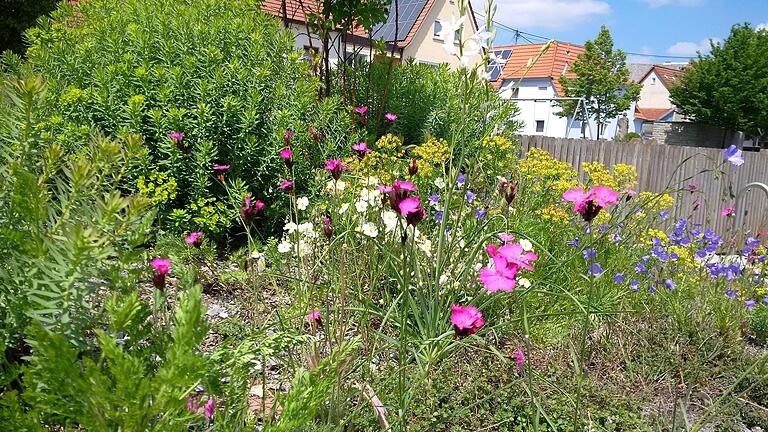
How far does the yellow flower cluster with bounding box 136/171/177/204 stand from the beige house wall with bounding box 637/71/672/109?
52.9 meters

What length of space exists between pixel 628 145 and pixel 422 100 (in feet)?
15.3

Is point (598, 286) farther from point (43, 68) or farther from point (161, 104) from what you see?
point (43, 68)

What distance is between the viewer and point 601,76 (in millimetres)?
33281

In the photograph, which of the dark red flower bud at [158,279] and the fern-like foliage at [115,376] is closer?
the fern-like foliage at [115,376]

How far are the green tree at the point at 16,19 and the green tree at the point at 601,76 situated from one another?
3025 cm

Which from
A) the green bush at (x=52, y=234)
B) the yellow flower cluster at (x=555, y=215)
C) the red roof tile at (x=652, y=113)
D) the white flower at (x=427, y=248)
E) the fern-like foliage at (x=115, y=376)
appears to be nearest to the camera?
the fern-like foliage at (x=115, y=376)

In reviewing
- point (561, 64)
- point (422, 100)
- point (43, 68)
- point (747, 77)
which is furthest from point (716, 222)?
point (561, 64)

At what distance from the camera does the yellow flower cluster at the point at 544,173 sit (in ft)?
14.8

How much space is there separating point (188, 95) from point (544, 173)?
2830mm

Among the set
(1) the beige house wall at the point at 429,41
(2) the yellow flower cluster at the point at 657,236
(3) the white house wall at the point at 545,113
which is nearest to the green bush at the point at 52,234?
(2) the yellow flower cluster at the point at 657,236

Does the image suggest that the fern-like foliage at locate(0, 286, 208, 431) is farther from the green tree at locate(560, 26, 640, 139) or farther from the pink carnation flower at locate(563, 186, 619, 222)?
the green tree at locate(560, 26, 640, 139)

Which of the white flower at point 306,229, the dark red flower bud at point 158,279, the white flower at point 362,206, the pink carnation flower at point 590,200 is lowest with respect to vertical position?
the white flower at point 306,229

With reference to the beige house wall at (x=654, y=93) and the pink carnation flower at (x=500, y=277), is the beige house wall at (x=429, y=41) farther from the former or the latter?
the beige house wall at (x=654, y=93)

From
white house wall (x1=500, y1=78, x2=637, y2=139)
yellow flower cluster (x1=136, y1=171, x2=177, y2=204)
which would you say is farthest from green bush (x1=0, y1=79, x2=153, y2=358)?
white house wall (x1=500, y1=78, x2=637, y2=139)
